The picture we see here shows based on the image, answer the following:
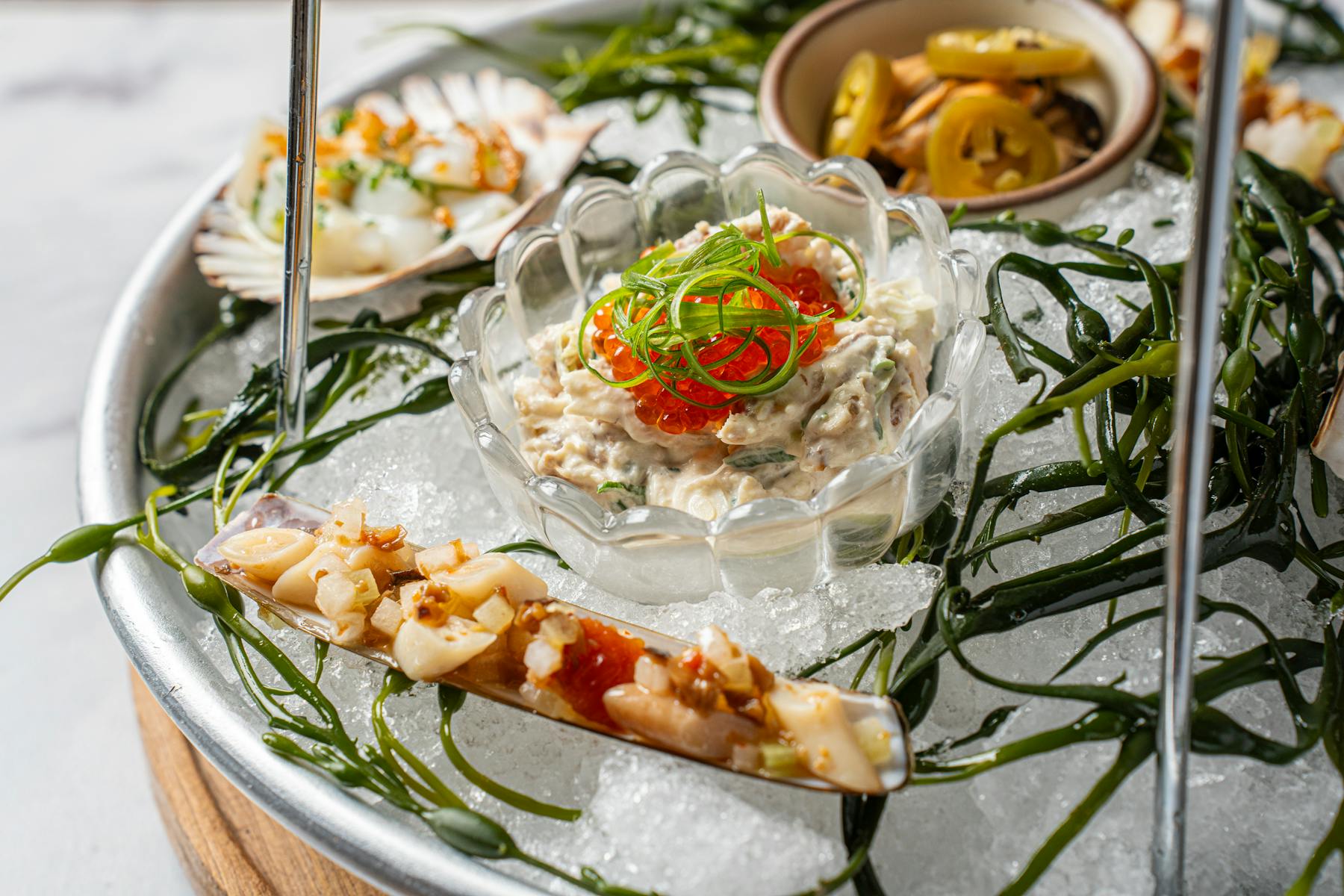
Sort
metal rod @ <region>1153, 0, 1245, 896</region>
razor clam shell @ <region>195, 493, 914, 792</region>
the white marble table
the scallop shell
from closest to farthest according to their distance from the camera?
metal rod @ <region>1153, 0, 1245, 896</region>, razor clam shell @ <region>195, 493, 914, 792</region>, the white marble table, the scallop shell

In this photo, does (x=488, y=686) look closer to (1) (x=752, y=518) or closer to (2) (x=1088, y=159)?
(1) (x=752, y=518)

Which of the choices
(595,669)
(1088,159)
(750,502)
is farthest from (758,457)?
(1088,159)

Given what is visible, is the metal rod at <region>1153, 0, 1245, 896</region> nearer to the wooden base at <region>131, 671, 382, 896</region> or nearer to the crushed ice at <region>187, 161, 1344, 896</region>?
the crushed ice at <region>187, 161, 1344, 896</region>

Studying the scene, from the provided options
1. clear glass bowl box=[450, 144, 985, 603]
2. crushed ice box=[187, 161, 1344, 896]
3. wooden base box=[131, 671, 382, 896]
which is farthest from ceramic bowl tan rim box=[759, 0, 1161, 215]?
wooden base box=[131, 671, 382, 896]

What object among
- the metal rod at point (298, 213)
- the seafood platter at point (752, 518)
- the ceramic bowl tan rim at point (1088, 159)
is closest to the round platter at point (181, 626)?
the seafood platter at point (752, 518)

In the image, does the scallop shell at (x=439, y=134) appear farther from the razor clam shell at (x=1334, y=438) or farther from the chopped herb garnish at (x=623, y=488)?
the razor clam shell at (x=1334, y=438)

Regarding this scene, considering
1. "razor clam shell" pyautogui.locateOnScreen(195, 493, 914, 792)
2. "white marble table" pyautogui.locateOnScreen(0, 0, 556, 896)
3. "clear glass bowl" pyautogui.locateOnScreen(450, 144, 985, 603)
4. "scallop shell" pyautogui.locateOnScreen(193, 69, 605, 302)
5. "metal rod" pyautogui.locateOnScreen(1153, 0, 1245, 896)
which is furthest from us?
"scallop shell" pyautogui.locateOnScreen(193, 69, 605, 302)
